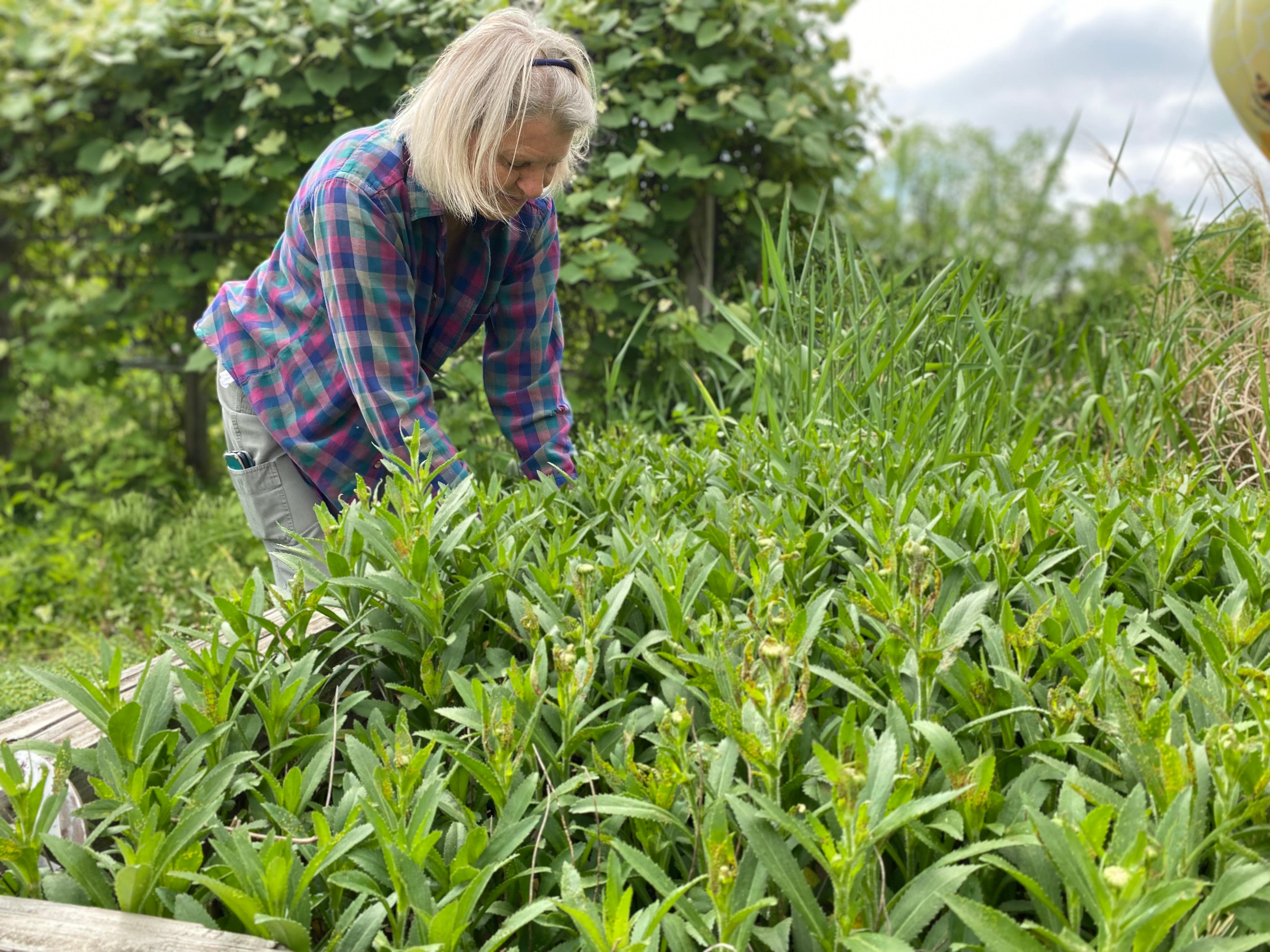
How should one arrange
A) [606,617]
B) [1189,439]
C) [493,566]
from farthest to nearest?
[1189,439], [493,566], [606,617]

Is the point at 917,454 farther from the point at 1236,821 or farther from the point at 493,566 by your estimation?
the point at 1236,821

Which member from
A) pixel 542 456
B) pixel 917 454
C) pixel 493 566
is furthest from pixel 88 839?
pixel 917 454

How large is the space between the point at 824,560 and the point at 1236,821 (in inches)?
30.7

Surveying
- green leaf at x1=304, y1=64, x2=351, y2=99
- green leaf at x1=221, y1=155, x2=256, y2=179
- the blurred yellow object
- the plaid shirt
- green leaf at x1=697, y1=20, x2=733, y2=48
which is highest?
the blurred yellow object

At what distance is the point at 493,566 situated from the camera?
1550mm

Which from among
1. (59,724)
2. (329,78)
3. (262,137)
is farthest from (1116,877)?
(262,137)

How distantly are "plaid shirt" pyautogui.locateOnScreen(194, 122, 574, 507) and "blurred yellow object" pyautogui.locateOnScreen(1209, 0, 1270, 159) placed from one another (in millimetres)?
4911

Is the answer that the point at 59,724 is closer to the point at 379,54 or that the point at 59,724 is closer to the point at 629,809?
the point at 629,809

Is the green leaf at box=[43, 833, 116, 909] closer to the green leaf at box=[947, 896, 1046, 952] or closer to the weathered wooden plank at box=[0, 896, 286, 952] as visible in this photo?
the weathered wooden plank at box=[0, 896, 286, 952]

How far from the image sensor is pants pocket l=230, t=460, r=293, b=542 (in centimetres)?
245

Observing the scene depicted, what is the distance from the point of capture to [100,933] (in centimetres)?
102

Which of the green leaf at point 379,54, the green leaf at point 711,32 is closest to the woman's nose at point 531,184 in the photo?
the green leaf at point 711,32

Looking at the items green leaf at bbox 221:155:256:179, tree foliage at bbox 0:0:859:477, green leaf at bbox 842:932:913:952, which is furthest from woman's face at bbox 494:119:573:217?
green leaf at bbox 221:155:256:179

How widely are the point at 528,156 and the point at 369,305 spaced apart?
18.0 inches
